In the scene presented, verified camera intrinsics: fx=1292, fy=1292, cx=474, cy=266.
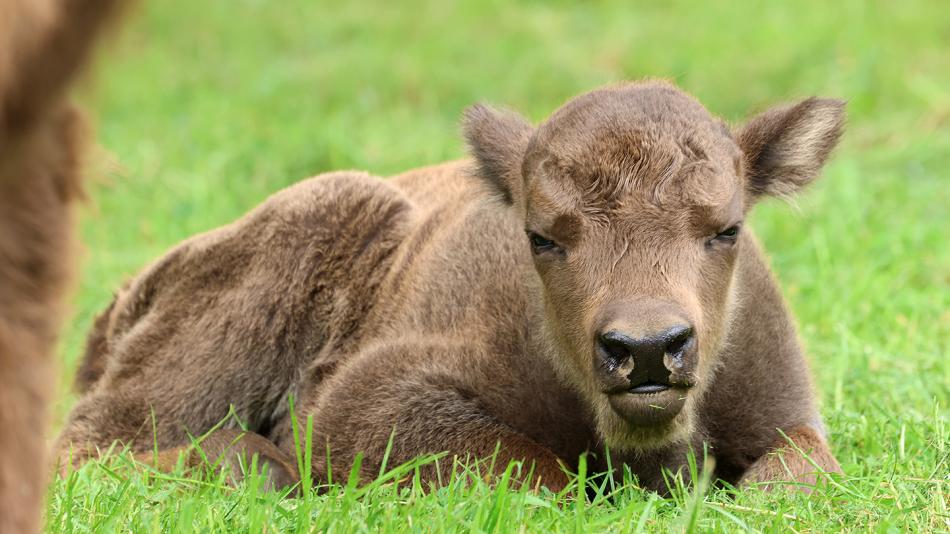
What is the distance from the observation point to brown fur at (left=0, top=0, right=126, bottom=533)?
2.03 m

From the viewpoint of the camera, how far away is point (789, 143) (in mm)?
5035

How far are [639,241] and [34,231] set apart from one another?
220 centimetres

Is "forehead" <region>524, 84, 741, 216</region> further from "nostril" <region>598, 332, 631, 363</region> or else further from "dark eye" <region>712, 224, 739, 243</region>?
"nostril" <region>598, 332, 631, 363</region>

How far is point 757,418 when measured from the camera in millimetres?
4879

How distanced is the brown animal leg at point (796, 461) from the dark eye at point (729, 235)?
2.51 ft

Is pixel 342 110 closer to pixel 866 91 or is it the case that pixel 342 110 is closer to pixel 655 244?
pixel 866 91

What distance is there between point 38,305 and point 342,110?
33.0ft

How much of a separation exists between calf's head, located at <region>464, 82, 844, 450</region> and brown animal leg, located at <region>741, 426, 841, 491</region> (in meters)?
0.33

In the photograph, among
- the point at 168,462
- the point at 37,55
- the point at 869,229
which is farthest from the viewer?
the point at 869,229

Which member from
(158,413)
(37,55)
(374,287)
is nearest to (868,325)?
(374,287)

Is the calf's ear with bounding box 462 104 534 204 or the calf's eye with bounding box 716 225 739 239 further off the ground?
the calf's ear with bounding box 462 104 534 204

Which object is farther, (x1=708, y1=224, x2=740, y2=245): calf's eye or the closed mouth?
(x1=708, y1=224, x2=740, y2=245): calf's eye

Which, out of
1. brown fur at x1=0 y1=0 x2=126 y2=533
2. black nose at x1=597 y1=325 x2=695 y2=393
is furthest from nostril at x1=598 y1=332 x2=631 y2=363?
brown fur at x1=0 y1=0 x2=126 y2=533

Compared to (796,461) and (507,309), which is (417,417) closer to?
(507,309)
